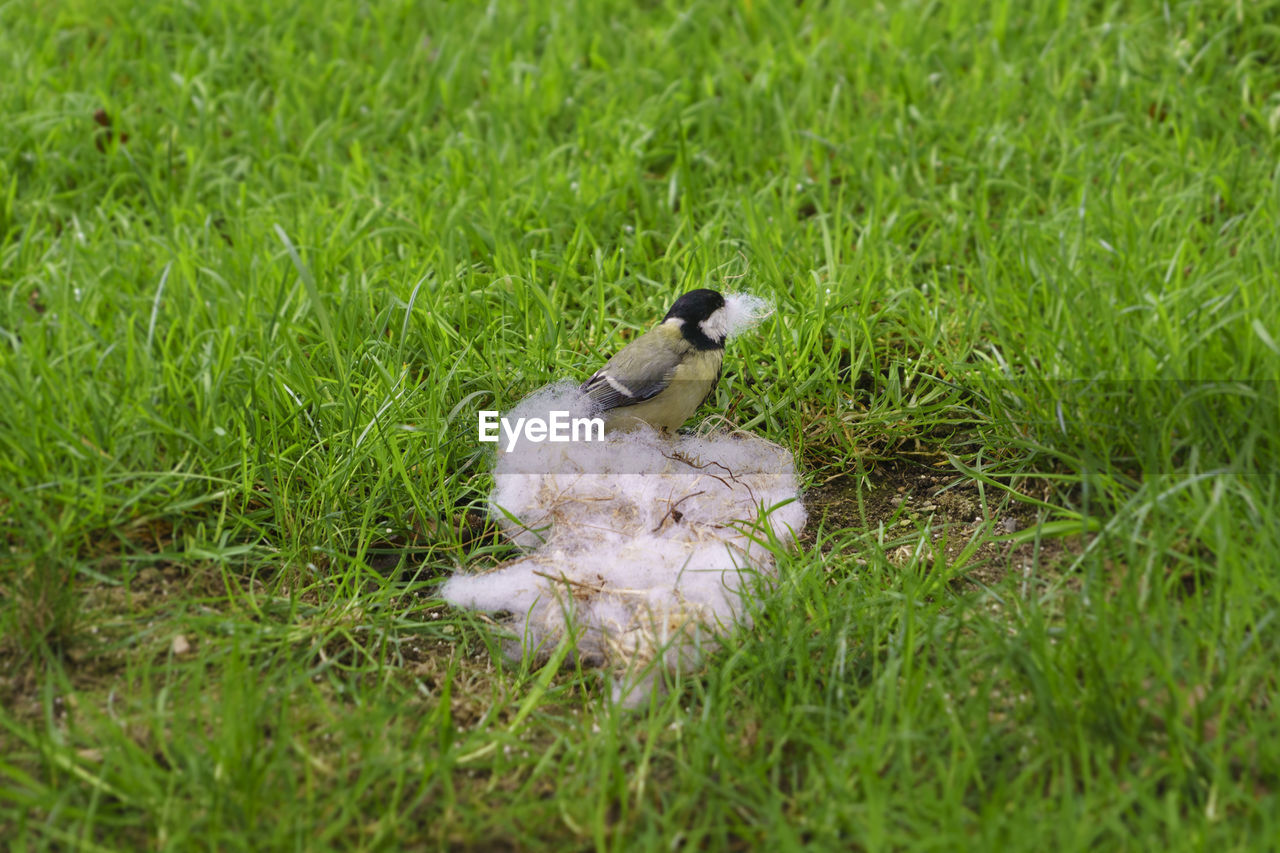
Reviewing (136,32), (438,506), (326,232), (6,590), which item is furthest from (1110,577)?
(136,32)

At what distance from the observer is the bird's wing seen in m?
2.76

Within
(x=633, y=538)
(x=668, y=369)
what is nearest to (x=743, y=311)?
(x=668, y=369)

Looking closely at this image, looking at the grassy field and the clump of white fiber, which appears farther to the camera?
the clump of white fiber

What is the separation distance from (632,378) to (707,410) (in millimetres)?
394

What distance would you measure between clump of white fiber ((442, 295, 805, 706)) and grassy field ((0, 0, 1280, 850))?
101 millimetres

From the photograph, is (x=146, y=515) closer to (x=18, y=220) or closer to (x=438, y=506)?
(x=438, y=506)

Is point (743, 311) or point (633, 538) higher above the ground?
point (743, 311)

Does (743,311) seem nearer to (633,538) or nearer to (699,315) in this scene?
(699,315)

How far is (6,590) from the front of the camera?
2.39 m

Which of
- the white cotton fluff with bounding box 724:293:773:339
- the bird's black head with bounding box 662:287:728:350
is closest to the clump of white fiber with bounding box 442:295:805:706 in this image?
the white cotton fluff with bounding box 724:293:773:339

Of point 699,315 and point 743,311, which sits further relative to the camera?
point 743,311

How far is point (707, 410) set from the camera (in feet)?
10.2

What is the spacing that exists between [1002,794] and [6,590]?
2.16 metres

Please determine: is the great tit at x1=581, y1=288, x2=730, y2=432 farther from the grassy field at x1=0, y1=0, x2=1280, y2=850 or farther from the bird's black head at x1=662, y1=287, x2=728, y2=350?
the grassy field at x1=0, y1=0, x2=1280, y2=850
